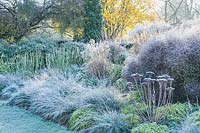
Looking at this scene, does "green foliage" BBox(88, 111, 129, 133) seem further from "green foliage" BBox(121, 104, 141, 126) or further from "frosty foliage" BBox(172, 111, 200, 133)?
"frosty foliage" BBox(172, 111, 200, 133)

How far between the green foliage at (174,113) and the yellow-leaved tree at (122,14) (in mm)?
11459

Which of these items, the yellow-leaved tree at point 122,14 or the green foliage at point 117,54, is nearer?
the green foliage at point 117,54

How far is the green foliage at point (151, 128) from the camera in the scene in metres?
4.52

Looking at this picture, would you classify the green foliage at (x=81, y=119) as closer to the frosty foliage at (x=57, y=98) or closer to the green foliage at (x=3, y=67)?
the frosty foliage at (x=57, y=98)

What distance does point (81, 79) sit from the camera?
7992 mm

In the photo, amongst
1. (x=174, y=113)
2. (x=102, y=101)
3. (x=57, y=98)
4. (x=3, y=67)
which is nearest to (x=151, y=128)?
(x=174, y=113)

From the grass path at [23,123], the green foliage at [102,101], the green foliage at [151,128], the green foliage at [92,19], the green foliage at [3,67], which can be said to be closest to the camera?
the green foliage at [151,128]

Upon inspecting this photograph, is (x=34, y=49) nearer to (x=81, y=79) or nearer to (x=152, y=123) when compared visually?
(x=81, y=79)

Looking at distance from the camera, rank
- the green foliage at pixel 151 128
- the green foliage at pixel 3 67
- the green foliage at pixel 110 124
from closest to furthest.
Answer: the green foliage at pixel 151 128
the green foliage at pixel 110 124
the green foliage at pixel 3 67

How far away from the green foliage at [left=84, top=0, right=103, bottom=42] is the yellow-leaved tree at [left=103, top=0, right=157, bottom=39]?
290 cm

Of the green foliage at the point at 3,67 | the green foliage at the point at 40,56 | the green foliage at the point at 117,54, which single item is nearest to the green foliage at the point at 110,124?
the green foliage at the point at 40,56

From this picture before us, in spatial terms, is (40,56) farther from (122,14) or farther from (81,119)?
(122,14)

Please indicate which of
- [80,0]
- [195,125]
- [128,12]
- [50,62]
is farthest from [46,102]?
[128,12]

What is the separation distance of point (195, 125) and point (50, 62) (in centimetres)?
611
